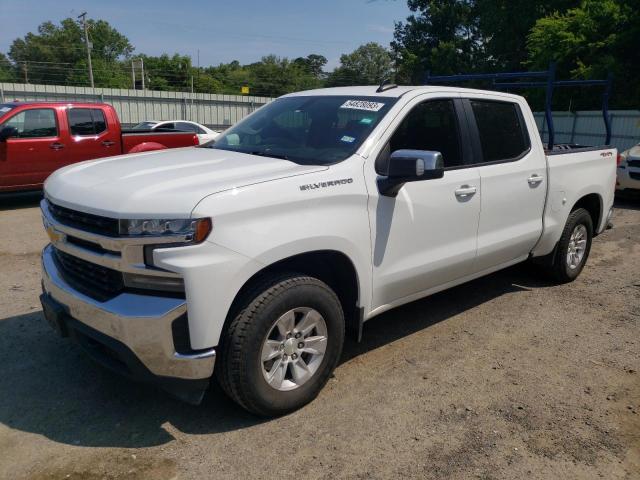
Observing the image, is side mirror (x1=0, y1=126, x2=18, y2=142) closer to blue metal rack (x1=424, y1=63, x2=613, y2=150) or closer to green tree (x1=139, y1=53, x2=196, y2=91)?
blue metal rack (x1=424, y1=63, x2=613, y2=150)

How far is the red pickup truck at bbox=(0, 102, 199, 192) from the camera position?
9.50 metres

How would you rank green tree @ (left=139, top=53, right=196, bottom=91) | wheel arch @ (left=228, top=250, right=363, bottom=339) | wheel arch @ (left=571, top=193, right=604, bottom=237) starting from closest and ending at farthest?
wheel arch @ (left=228, top=250, right=363, bottom=339), wheel arch @ (left=571, top=193, right=604, bottom=237), green tree @ (left=139, top=53, right=196, bottom=91)

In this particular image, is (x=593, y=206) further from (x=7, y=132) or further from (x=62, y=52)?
(x=62, y=52)

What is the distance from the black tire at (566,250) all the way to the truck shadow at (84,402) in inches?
81.9

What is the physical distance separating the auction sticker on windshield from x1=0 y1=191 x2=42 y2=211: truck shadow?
314 inches

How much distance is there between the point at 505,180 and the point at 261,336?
8.52 ft

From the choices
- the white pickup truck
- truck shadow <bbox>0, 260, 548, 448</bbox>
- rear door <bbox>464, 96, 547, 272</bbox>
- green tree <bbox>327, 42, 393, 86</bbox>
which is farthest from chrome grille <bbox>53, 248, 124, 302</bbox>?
green tree <bbox>327, 42, 393, 86</bbox>

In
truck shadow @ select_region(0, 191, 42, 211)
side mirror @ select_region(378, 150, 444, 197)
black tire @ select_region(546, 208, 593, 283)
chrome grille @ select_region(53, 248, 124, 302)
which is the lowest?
truck shadow @ select_region(0, 191, 42, 211)

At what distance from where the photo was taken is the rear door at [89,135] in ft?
33.2

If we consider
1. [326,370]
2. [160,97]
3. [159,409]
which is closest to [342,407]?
[326,370]

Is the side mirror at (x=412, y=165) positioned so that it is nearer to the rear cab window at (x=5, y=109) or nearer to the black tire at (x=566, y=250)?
the black tire at (x=566, y=250)

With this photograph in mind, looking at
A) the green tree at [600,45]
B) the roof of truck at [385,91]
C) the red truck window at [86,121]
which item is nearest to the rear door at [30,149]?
the red truck window at [86,121]

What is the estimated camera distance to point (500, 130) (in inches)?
184

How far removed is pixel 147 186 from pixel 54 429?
4.82 ft
